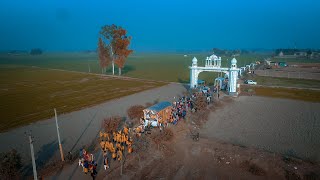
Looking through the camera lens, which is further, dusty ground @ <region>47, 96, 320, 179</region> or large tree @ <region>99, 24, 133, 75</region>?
large tree @ <region>99, 24, 133, 75</region>

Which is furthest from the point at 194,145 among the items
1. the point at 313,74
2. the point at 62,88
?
the point at 313,74

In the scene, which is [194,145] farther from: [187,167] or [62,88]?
[62,88]

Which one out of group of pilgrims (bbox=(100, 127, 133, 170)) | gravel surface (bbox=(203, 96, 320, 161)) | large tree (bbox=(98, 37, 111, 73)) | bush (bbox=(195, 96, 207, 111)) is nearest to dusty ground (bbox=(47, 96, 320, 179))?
gravel surface (bbox=(203, 96, 320, 161))

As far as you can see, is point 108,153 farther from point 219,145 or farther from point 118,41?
point 118,41

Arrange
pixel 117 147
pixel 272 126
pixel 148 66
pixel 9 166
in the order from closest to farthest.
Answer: pixel 9 166, pixel 117 147, pixel 272 126, pixel 148 66

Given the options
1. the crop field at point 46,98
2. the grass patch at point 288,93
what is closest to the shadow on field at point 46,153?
the crop field at point 46,98

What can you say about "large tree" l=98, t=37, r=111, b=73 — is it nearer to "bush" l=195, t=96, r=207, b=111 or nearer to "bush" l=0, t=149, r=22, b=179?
"bush" l=195, t=96, r=207, b=111

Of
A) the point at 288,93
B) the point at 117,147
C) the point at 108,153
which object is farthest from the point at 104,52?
the point at 117,147
